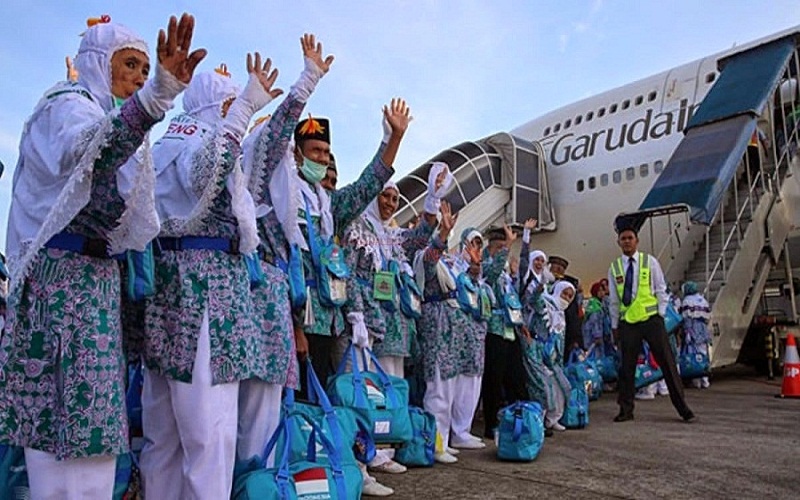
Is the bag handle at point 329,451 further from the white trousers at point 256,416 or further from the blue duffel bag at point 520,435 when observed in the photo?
the blue duffel bag at point 520,435

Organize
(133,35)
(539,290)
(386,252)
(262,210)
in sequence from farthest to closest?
(539,290)
(386,252)
(262,210)
(133,35)

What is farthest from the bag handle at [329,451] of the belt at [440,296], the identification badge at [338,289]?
the belt at [440,296]

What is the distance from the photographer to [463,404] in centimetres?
475

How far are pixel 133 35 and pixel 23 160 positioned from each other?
1.55ft

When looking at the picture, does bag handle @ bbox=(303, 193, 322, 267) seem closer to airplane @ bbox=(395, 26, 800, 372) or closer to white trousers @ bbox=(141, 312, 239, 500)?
white trousers @ bbox=(141, 312, 239, 500)

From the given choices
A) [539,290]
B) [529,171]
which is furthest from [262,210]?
[529,171]

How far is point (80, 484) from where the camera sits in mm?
1707

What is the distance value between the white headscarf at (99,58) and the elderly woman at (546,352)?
404 cm

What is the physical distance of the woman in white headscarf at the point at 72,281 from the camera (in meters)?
1.65

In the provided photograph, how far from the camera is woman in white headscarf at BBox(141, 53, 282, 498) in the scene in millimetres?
2062

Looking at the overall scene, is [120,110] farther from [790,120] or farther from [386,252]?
[790,120]

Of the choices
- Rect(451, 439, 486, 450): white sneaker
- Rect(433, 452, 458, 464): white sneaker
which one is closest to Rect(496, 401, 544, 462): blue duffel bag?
Rect(433, 452, 458, 464): white sneaker

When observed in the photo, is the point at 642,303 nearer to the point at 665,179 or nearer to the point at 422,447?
the point at 422,447

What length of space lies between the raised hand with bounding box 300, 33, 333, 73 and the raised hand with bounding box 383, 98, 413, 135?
673 millimetres
